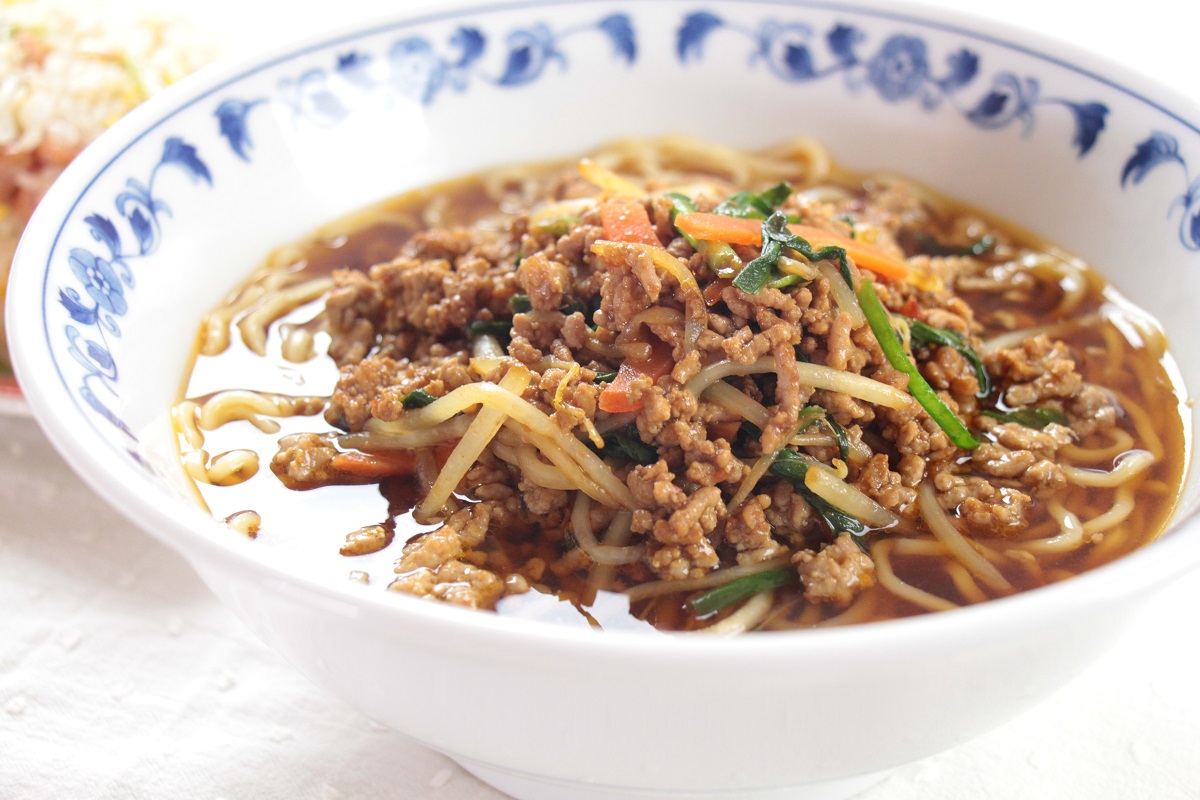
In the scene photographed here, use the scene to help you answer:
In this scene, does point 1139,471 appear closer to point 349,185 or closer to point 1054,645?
point 1054,645

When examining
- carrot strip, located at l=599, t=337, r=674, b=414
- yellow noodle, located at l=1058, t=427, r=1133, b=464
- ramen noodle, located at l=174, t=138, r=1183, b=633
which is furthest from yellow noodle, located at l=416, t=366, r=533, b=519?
yellow noodle, located at l=1058, t=427, r=1133, b=464

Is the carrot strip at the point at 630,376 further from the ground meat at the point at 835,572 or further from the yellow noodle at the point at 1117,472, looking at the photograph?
the yellow noodle at the point at 1117,472

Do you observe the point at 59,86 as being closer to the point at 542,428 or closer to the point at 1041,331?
the point at 542,428

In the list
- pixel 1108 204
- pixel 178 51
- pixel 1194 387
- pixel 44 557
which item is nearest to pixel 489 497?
pixel 44 557

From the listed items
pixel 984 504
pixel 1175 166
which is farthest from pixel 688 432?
pixel 1175 166

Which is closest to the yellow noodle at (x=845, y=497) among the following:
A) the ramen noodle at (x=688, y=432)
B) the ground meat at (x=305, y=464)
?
the ramen noodle at (x=688, y=432)

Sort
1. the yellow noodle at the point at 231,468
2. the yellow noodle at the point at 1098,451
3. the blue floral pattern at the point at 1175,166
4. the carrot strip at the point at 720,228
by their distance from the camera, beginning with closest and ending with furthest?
1. the carrot strip at the point at 720,228
2. the yellow noodle at the point at 231,468
3. the yellow noodle at the point at 1098,451
4. the blue floral pattern at the point at 1175,166
